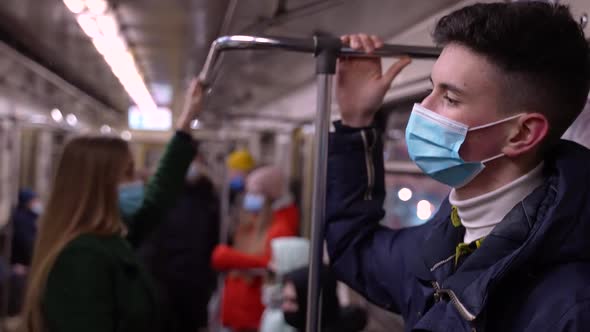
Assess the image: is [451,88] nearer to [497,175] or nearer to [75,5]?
[497,175]

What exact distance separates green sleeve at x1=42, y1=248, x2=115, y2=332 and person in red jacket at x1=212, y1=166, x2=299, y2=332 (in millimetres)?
1737

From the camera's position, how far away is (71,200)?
1.61m

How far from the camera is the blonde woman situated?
1.44m

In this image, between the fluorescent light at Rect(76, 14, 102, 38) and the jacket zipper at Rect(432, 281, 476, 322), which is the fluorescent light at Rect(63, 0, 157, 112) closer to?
the fluorescent light at Rect(76, 14, 102, 38)

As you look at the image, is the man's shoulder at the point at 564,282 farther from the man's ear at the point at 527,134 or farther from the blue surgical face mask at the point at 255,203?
the blue surgical face mask at the point at 255,203

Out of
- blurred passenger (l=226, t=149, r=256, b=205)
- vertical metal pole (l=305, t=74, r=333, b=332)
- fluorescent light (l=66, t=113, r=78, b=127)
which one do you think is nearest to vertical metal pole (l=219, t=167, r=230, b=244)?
blurred passenger (l=226, t=149, r=256, b=205)

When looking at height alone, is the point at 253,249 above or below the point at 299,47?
below

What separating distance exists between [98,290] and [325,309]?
935 mm

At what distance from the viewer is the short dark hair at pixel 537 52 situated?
89cm

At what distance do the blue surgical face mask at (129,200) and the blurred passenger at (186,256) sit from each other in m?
0.98

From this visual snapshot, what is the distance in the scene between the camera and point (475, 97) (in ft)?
3.04

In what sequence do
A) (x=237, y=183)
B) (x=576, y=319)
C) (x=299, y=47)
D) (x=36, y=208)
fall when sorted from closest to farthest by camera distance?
(x=576, y=319) < (x=299, y=47) < (x=36, y=208) < (x=237, y=183)

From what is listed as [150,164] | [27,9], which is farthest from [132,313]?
[150,164]

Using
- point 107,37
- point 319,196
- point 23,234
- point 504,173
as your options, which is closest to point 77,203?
point 319,196
